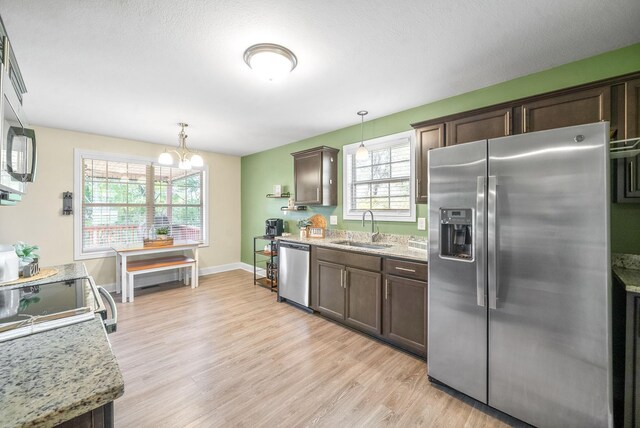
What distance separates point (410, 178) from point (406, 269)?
1207 millimetres

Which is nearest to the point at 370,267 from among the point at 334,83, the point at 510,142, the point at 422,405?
the point at 422,405

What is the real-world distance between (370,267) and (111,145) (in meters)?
4.57

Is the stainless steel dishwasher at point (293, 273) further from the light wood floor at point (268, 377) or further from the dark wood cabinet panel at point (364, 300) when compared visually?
the dark wood cabinet panel at point (364, 300)

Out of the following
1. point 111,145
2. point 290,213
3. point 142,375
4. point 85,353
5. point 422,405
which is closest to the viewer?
point 85,353

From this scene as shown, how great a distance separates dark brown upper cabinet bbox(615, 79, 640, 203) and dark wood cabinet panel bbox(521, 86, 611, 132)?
3.5 inches

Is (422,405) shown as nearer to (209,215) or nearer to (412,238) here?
(412,238)

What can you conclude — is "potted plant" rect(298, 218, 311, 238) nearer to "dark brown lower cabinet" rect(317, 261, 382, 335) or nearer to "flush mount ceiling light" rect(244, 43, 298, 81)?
"dark brown lower cabinet" rect(317, 261, 382, 335)

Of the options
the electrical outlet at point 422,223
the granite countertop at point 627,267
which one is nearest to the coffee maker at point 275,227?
the electrical outlet at point 422,223

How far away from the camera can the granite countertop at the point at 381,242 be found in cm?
257

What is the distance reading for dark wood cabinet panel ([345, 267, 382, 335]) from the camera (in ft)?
9.05

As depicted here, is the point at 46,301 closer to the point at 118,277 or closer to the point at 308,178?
the point at 308,178

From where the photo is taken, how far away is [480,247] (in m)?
1.85

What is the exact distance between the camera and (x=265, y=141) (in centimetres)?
474

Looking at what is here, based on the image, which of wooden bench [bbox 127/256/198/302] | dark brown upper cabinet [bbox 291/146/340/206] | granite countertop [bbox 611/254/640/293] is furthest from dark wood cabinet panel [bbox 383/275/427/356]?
wooden bench [bbox 127/256/198/302]
